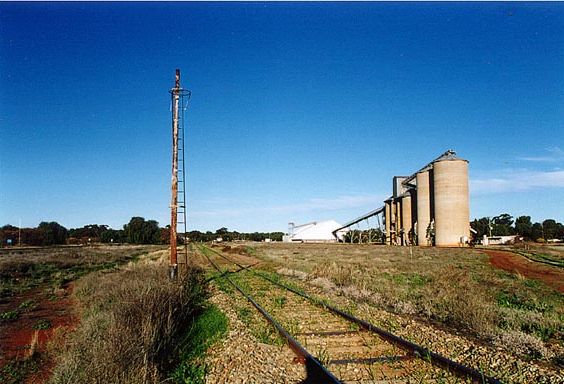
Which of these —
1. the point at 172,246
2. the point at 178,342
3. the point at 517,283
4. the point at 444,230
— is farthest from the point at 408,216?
the point at 178,342

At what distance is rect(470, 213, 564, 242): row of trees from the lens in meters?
117

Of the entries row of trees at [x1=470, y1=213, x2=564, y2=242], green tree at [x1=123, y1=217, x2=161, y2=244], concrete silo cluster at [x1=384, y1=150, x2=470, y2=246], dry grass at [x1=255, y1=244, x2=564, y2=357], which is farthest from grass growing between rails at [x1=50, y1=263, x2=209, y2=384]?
green tree at [x1=123, y1=217, x2=161, y2=244]

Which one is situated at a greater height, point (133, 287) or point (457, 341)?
point (133, 287)

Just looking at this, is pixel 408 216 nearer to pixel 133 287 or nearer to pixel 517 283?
pixel 517 283

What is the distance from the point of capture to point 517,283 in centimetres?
1903

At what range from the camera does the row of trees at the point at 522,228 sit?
117 metres

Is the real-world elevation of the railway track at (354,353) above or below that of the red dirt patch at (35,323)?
above

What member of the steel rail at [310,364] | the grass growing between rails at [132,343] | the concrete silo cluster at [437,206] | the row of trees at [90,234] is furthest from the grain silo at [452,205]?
the row of trees at [90,234]

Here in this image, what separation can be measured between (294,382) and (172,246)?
32.2 feet

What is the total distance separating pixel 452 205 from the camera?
172 feet

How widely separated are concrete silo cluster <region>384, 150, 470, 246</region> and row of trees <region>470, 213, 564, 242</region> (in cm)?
5100

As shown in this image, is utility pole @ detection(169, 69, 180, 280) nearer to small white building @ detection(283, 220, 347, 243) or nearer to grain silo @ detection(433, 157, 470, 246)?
grain silo @ detection(433, 157, 470, 246)

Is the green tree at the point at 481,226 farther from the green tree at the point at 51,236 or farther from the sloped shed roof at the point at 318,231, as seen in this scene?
the green tree at the point at 51,236

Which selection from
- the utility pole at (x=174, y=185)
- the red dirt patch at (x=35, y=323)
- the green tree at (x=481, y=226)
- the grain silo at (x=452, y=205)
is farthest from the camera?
the green tree at (x=481, y=226)
